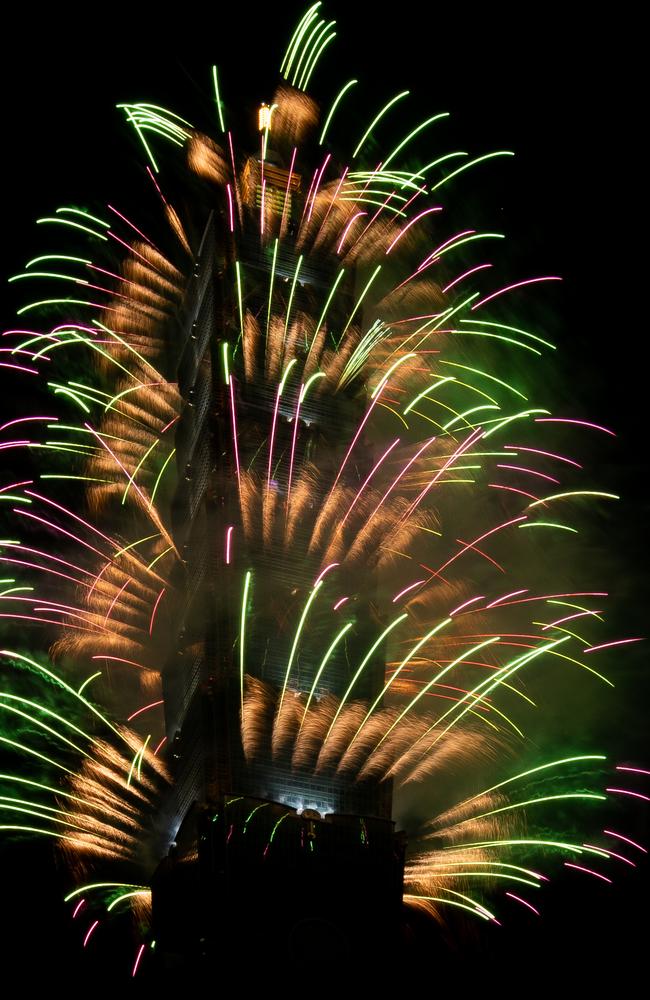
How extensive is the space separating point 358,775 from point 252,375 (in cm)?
2627

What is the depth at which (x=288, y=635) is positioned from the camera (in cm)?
5909

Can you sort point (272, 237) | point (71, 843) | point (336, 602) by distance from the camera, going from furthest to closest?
point (272, 237) → point (336, 602) → point (71, 843)

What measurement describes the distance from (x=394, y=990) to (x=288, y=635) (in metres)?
18.2

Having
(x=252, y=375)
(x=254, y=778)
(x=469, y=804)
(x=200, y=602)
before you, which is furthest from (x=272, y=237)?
(x=469, y=804)

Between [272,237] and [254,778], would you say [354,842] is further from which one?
[272,237]

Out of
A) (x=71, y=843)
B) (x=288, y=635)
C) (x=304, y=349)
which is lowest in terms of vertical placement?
(x=71, y=843)

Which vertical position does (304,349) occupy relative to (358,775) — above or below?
above

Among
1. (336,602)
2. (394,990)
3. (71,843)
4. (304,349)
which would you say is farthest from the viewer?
(304,349)

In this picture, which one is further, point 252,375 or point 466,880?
point 252,375

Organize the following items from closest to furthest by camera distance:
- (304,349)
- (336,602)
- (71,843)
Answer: (71,843), (336,602), (304,349)

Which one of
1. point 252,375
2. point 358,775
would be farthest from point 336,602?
point 252,375

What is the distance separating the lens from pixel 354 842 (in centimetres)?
4903

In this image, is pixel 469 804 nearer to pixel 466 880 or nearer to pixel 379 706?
pixel 466 880

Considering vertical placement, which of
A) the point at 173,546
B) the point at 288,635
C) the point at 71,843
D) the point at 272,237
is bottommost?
the point at 71,843
